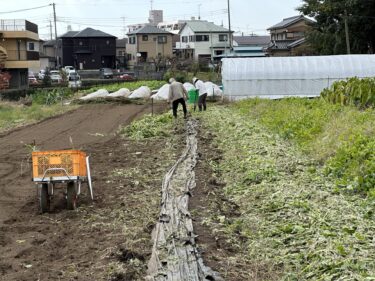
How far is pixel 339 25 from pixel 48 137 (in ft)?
86.0

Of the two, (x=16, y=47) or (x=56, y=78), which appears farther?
(x=56, y=78)

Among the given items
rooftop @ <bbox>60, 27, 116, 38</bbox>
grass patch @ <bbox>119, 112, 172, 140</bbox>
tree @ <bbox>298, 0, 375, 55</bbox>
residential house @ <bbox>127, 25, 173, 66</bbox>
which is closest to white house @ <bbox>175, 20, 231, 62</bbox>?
residential house @ <bbox>127, 25, 173, 66</bbox>

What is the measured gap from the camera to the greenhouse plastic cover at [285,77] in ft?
91.9

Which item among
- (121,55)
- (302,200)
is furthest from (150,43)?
(302,200)

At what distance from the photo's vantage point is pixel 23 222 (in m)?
7.36

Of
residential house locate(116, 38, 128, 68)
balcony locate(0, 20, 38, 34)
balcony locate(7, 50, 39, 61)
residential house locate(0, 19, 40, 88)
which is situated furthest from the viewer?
residential house locate(116, 38, 128, 68)

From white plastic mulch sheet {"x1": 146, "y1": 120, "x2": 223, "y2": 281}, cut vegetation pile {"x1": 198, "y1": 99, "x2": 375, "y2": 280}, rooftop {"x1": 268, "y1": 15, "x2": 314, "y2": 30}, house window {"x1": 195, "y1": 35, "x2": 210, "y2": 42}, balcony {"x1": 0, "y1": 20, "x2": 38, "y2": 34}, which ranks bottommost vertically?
white plastic mulch sheet {"x1": 146, "y1": 120, "x2": 223, "y2": 281}

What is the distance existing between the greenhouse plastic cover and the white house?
42.1 m

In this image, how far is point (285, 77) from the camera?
28.1 meters

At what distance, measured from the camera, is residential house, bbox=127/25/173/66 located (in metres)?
71.2

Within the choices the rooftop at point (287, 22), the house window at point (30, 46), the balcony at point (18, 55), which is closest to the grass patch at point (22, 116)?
the balcony at point (18, 55)

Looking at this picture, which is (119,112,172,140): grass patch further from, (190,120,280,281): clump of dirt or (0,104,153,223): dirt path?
(190,120,280,281): clump of dirt

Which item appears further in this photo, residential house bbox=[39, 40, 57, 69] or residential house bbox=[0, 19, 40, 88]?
residential house bbox=[39, 40, 57, 69]

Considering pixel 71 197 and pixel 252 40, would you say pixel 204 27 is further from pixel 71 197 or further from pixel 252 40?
pixel 71 197
